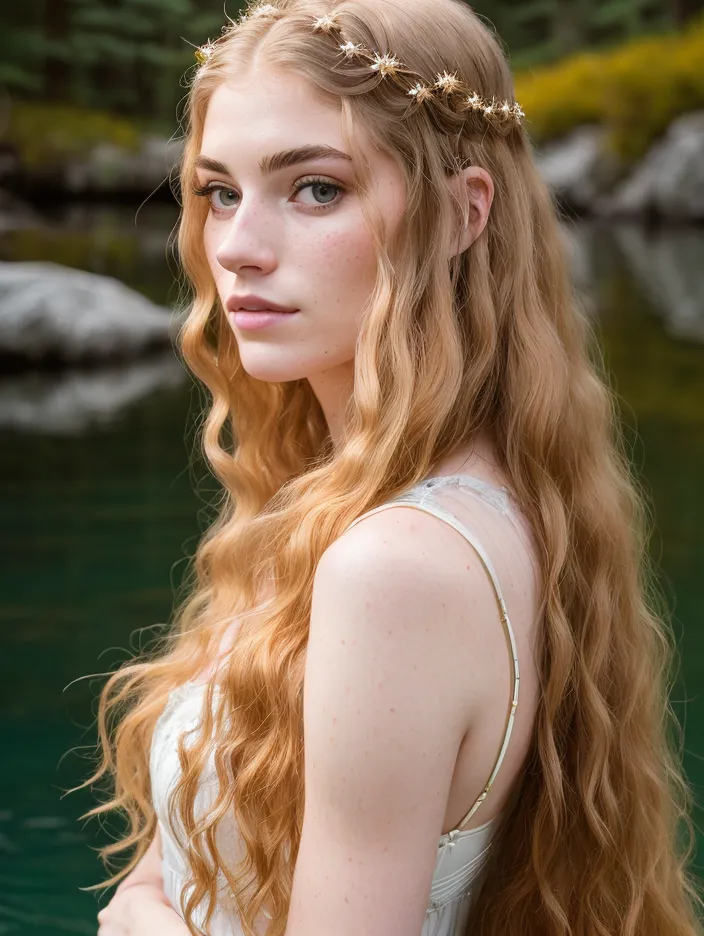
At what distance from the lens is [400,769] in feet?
3.96

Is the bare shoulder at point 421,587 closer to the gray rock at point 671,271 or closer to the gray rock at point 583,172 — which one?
the gray rock at point 671,271

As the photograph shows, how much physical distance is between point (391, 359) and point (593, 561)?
0.33 m

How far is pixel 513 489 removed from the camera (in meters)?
1.45

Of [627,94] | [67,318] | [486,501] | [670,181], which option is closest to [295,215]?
[486,501]

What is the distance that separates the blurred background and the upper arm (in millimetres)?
Answer: 1156

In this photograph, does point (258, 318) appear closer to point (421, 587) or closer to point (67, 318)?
point (421, 587)

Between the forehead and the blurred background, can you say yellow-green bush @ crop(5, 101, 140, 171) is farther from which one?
the forehead

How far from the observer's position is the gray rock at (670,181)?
19938 mm

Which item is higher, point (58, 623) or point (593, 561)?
point (593, 561)

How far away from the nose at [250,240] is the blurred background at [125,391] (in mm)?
822

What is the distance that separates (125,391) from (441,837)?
761 cm

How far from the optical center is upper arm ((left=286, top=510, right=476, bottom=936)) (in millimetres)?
1193

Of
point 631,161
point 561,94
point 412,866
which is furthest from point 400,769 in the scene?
point 561,94

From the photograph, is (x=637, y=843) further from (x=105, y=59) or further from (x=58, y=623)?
(x=105, y=59)
